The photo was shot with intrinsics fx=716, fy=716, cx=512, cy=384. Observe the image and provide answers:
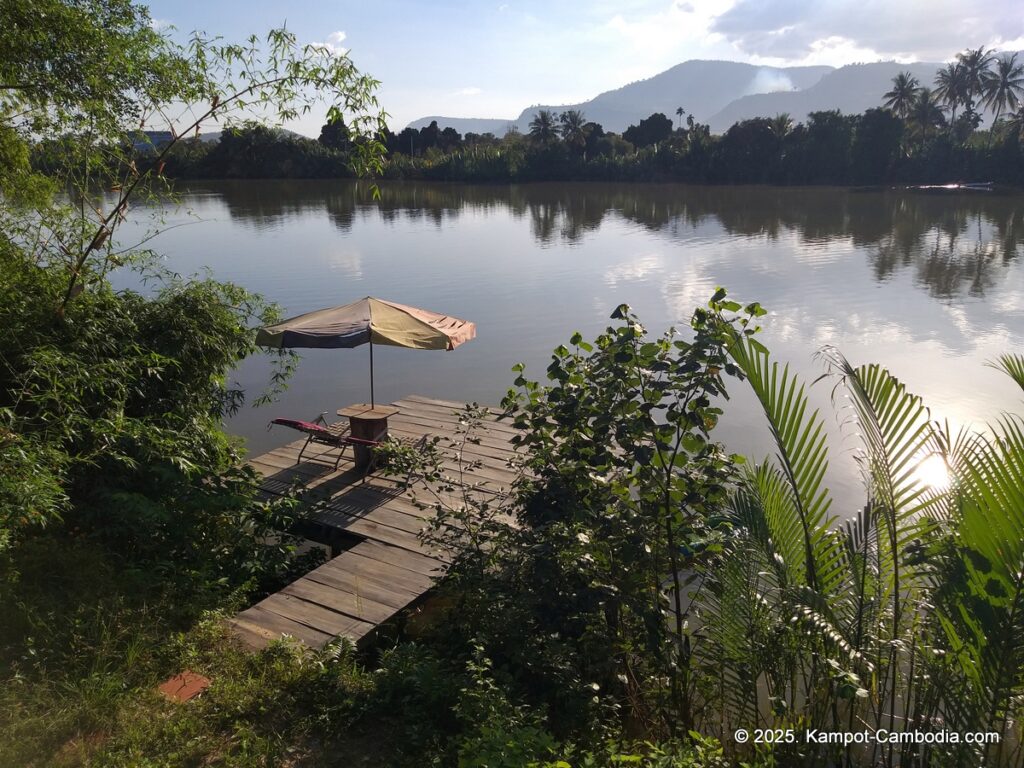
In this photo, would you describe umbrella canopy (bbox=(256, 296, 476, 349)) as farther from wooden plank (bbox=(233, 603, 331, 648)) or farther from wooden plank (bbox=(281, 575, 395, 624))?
wooden plank (bbox=(233, 603, 331, 648))

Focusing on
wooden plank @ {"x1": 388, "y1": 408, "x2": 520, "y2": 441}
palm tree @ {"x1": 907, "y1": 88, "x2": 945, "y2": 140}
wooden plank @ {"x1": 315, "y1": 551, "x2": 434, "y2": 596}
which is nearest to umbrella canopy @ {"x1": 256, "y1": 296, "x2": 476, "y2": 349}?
wooden plank @ {"x1": 388, "y1": 408, "x2": 520, "y2": 441}

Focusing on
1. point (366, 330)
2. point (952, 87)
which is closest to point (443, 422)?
point (366, 330)

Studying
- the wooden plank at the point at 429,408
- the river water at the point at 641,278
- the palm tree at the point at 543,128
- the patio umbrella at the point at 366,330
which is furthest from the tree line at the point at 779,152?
the patio umbrella at the point at 366,330

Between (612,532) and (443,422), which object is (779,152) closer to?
(443,422)

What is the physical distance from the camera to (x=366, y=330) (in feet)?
24.3

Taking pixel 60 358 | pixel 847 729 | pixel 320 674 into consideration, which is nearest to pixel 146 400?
pixel 60 358

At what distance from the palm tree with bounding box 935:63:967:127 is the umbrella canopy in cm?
7774

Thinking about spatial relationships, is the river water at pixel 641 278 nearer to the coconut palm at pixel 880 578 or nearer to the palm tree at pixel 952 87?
the coconut palm at pixel 880 578

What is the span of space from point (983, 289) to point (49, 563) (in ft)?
72.7

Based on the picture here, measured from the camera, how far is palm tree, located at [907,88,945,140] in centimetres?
6581

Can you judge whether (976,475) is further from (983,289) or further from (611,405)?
(983,289)

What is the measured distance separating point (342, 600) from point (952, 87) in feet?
272

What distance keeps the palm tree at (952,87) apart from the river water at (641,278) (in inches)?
1215

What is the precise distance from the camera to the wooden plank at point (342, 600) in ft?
16.9
